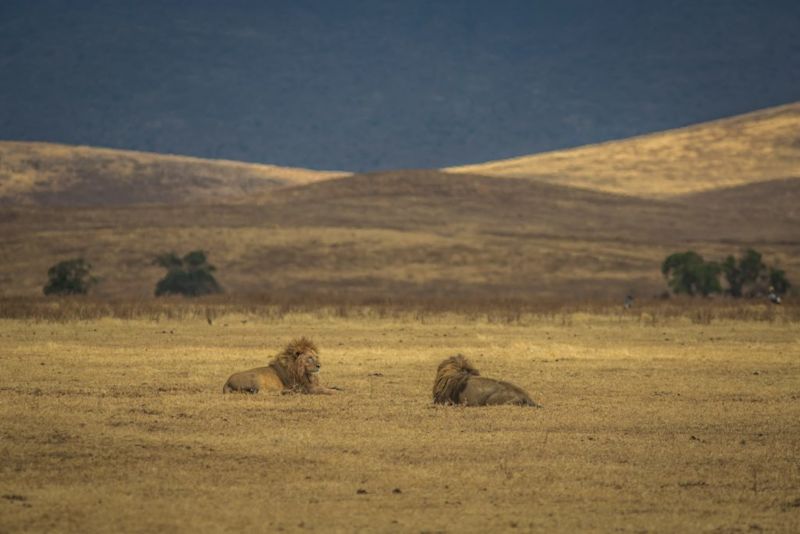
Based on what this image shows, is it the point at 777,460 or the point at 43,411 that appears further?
the point at 43,411

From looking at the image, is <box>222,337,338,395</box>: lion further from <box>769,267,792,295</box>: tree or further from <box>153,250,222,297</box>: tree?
<box>769,267,792,295</box>: tree

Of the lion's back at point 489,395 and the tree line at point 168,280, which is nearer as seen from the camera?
the lion's back at point 489,395

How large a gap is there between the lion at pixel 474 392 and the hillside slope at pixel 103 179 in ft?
445

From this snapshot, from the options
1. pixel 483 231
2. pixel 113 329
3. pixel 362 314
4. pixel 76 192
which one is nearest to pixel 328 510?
pixel 113 329

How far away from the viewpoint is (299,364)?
2050 centimetres

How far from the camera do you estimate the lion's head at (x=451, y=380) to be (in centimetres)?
1936

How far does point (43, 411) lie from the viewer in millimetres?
17828

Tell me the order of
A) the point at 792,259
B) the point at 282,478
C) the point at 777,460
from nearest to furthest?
the point at 282,478
the point at 777,460
the point at 792,259

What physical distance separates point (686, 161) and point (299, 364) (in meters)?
160

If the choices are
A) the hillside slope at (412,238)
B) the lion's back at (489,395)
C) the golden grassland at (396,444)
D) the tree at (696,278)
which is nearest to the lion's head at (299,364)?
the golden grassland at (396,444)

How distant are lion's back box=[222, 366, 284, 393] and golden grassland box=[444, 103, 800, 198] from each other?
454 feet

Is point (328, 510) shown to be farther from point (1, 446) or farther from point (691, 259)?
point (691, 259)

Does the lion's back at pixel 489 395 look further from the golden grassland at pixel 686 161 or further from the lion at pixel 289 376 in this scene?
the golden grassland at pixel 686 161

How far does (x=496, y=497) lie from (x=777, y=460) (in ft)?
11.2
